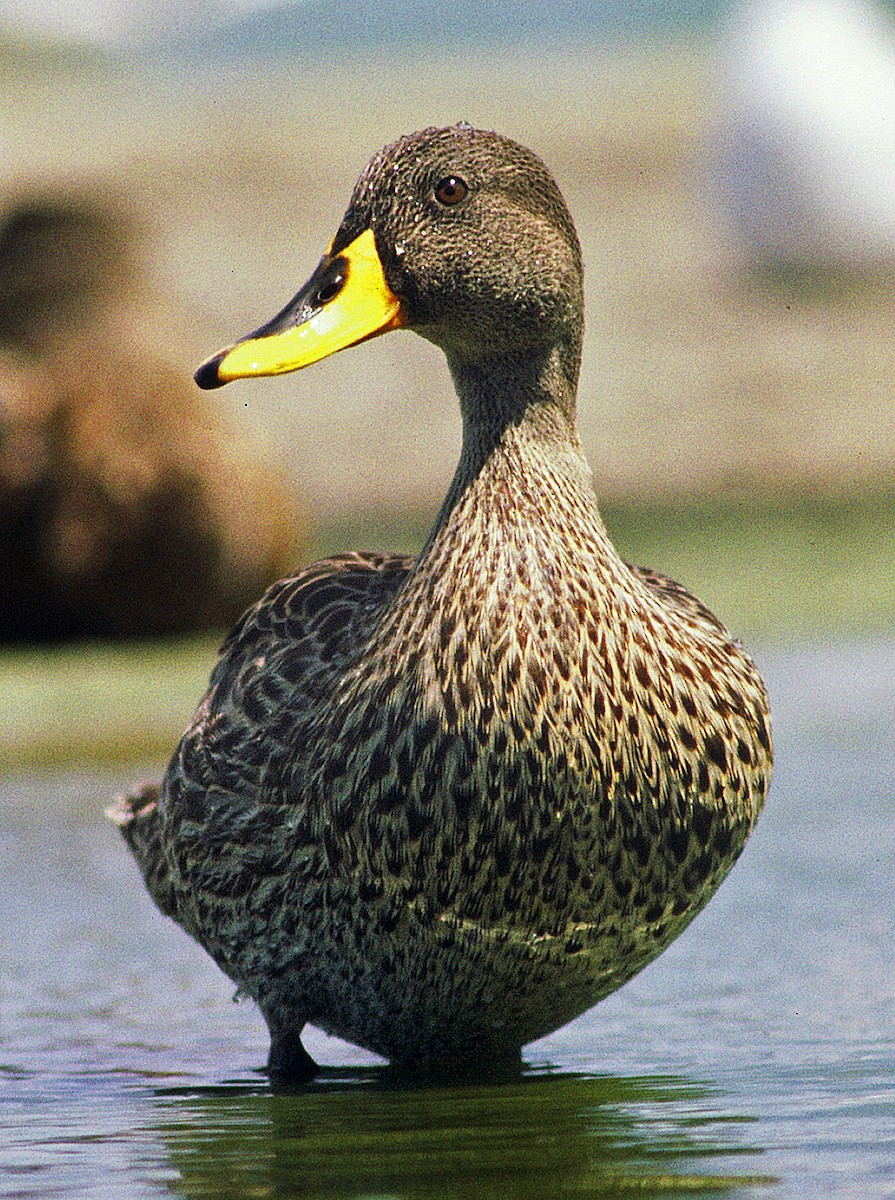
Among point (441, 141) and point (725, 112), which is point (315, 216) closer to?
point (725, 112)

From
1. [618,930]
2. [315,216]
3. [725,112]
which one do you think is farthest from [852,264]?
[618,930]

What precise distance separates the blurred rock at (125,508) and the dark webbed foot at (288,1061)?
5.71 m

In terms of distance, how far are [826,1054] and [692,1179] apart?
1045 millimetres

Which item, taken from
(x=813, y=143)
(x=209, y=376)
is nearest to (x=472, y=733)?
(x=209, y=376)

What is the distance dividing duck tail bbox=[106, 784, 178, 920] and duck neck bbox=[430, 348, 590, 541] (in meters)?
1.16

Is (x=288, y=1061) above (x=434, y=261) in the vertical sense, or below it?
below

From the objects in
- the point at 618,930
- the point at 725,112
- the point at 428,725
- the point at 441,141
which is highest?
A: the point at 725,112

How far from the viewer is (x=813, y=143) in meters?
20.8

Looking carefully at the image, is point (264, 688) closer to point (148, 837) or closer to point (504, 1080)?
point (148, 837)

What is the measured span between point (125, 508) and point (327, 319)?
234 inches

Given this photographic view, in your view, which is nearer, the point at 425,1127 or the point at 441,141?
the point at 425,1127

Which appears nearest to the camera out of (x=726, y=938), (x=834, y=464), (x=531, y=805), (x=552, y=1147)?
(x=552, y=1147)

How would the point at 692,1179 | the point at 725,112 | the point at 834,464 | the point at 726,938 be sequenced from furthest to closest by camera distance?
the point at 725,112 < the point at 834,464 < the point at 726,938 < the point at 692,1179

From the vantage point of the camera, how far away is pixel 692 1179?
3.82 metres
